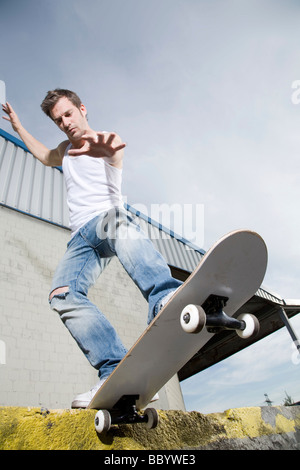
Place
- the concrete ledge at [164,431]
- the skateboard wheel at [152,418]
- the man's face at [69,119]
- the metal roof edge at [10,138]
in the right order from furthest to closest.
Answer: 1. the metal roof edge at [10,138]
2. the man's face at [69,119]
3. the skateboard wheel at [152,418]
4. the concrete ledge at [164,431]

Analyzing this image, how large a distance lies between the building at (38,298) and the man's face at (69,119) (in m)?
2.55

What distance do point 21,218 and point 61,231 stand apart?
69cm

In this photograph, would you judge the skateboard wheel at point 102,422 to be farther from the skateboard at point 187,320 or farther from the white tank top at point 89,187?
the white tank top at point 89,187

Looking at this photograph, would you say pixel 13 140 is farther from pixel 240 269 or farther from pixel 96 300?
pixel 240 269

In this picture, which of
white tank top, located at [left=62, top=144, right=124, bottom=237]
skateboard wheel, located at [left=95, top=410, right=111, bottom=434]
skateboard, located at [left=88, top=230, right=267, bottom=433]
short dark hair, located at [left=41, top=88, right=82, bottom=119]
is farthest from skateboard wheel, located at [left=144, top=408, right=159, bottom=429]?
short dark hair, located at [left=41, top=88, right=82, bottom=119]

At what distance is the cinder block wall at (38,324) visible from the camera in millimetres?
3262

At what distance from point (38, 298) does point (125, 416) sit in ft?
10.2

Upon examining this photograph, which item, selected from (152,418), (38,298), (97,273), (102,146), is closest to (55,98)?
(102,146)

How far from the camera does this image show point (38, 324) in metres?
3.71

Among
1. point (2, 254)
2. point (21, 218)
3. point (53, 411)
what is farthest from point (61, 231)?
point (53, 411)

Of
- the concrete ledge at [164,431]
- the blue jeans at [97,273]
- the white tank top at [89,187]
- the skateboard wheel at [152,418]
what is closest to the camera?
the concrete ledge at [164,431]

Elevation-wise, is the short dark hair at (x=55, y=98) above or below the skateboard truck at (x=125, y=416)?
above

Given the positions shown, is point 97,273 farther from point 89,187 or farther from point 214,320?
point 214,320

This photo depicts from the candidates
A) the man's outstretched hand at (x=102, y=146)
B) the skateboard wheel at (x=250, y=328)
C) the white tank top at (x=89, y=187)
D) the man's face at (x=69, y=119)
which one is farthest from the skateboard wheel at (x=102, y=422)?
the man's face at (x=69, y=119)
